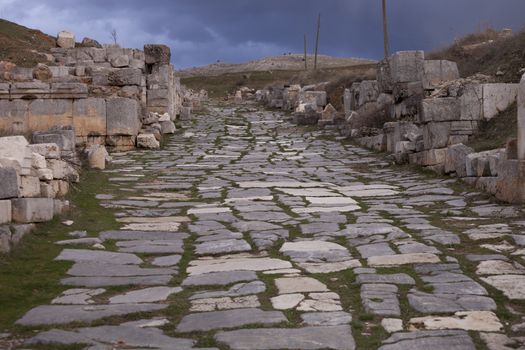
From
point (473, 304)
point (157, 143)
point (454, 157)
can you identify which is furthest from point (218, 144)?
point (473, 304)

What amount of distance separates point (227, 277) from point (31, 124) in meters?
13.1

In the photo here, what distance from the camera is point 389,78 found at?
1800 cm

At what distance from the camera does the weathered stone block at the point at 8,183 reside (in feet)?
21.7

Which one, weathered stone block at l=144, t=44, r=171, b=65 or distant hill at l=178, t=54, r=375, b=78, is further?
distant hill at l=178, t=54, r=375, b=78

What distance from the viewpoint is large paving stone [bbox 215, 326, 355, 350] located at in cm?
401

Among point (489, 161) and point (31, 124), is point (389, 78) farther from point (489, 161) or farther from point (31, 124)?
point (31, 124)

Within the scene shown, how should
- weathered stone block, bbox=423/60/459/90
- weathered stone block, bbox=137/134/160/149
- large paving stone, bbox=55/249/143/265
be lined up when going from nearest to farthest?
large paving stone, bbox=55/249/143/265 → weathered stone block, bbox=423/60/459/90 → weathered stone block, bbox=137/134/160/149

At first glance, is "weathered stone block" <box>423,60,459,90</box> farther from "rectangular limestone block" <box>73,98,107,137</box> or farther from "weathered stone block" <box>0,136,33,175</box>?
"weathered stone block" <box>0,136,33,175</box>

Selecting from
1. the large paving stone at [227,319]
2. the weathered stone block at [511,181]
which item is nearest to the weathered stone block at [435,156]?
the weathered stone block at [511,181]

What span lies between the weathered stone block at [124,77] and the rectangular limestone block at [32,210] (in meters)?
12.2

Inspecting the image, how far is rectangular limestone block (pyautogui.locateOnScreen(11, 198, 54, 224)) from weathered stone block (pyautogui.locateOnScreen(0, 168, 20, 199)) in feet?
0.40

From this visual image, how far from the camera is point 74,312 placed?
15.9 ft

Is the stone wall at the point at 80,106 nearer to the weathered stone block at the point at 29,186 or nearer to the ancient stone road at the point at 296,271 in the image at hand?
the ancient stone road at the point at 296,271

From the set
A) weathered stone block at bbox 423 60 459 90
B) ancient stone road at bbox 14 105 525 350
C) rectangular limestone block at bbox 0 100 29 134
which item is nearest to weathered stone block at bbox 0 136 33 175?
ancient stone road at bbox 14 105 525 350
